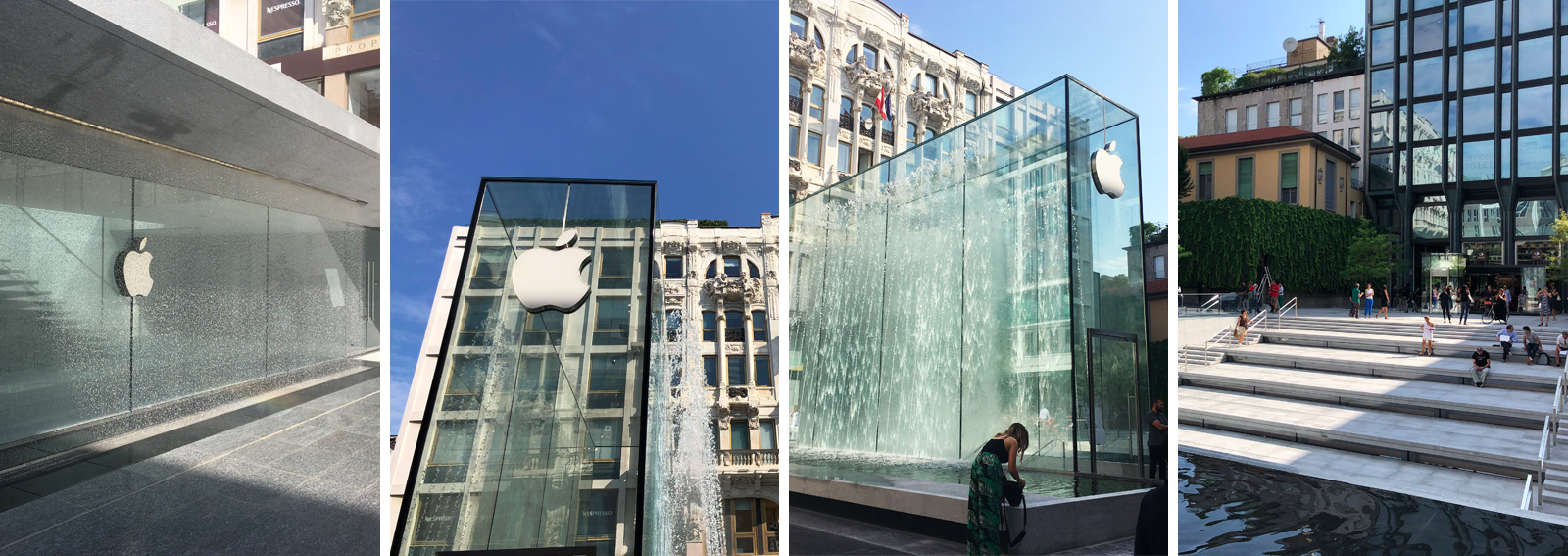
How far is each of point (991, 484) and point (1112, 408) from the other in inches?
25.2

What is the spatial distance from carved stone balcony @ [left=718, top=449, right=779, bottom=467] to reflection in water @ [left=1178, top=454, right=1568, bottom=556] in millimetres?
3348

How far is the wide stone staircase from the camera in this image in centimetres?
632

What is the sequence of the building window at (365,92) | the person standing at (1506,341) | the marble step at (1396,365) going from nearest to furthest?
the building window at (365,92) < the marble step at (1396,365) < the person standing at (1506,341)

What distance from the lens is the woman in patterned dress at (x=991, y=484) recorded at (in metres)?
2.64

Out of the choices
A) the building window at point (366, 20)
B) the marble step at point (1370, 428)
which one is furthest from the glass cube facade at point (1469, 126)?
the building window at point (366, 20)

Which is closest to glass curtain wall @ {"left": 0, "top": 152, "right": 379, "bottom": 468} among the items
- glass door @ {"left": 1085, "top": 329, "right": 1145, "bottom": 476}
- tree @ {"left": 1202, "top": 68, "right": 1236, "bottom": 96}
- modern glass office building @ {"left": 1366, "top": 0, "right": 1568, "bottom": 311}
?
glass door @ {"left": 1085, "top": 329, "right": 1145, "bottom": 476}

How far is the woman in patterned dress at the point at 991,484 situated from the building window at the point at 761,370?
1.07 metres

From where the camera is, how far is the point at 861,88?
126 inches

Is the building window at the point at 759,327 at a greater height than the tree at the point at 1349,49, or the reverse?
the tree at the point at 1349,49

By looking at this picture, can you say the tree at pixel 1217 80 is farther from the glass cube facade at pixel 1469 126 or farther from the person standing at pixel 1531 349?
the person standing at pixel 1531 349

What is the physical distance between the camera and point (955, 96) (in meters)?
3.04

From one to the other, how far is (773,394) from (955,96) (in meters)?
1.72

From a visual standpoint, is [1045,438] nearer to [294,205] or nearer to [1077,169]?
[1077,169]

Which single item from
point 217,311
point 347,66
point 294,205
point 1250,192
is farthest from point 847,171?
point 1250,192
